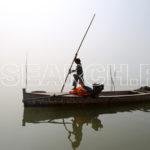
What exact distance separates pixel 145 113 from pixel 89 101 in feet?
11.4

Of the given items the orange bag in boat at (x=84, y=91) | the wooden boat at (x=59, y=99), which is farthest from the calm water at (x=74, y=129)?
the orange bag in boat at (x=84, y=91)

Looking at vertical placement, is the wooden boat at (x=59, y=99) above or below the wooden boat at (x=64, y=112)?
above

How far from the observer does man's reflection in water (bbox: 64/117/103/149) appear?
5.55 meters

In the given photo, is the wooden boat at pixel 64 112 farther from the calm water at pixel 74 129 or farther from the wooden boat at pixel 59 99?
the wooden boat at pixel 59 99

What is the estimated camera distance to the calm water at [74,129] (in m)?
5.18

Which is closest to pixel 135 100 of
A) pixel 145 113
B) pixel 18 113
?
pixel 145 113

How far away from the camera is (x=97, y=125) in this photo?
23.2ft

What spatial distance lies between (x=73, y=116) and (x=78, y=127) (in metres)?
1.37

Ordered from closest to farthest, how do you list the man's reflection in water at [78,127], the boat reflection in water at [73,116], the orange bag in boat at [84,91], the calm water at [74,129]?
the calm water at [74,129] < the man's reflection in water at [78,127] < the boat reflection in water at [73,116] < the orange bag in boat at [84,91]

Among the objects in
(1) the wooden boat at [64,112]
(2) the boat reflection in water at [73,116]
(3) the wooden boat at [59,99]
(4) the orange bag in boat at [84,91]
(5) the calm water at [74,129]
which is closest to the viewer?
(5) the calm water at [74,129]

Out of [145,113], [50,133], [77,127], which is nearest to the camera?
[50,133]

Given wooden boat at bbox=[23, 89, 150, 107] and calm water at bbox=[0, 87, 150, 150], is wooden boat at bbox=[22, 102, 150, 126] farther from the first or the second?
wooden boat at bbox=[23, 89, 150, 107]

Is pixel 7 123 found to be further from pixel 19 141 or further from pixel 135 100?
pixel 135 100

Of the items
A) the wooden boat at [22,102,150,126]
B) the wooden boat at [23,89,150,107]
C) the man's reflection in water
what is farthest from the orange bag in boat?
the man's reflection in water
